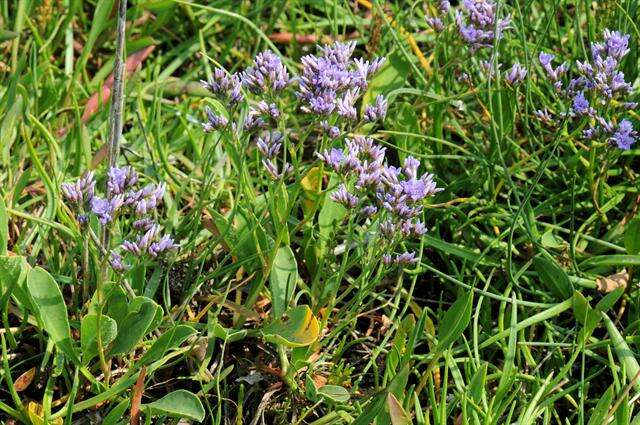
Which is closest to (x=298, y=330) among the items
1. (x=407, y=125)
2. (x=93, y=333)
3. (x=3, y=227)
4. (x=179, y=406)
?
(x=179, y=406)

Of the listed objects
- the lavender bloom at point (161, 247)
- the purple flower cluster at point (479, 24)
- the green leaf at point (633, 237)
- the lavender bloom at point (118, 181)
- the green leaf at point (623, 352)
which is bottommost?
the green leaf at point (623, 352)

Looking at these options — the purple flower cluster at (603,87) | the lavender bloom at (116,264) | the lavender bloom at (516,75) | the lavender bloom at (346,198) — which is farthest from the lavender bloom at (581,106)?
the lavender bloom at (116,264)

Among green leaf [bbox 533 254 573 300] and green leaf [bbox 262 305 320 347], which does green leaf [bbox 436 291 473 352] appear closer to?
green leaf [bbox 262 305 320 347]

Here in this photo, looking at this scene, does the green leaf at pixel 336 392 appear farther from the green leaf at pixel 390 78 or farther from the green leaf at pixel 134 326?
the green leaf at pixel 390 78

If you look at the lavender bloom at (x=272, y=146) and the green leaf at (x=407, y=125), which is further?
the green leaf at (x=407, y=125)

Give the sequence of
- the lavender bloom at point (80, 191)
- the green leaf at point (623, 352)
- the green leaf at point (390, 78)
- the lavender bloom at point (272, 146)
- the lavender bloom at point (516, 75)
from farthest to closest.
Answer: the green leaf at point (390, 78) < the lavender bloom at point (516, 75) < the green leaf at point (623, 352) < the lavender bloom at point (272, 146) < the lavender bloom at point (80, 191)

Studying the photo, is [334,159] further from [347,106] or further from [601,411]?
[601,411]

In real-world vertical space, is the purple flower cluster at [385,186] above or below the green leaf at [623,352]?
above

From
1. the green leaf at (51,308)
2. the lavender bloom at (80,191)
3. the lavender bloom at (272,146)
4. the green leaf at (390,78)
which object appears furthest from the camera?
the green leaf at (390,78)

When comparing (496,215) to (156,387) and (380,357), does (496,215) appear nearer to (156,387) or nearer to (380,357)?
(380,357)
